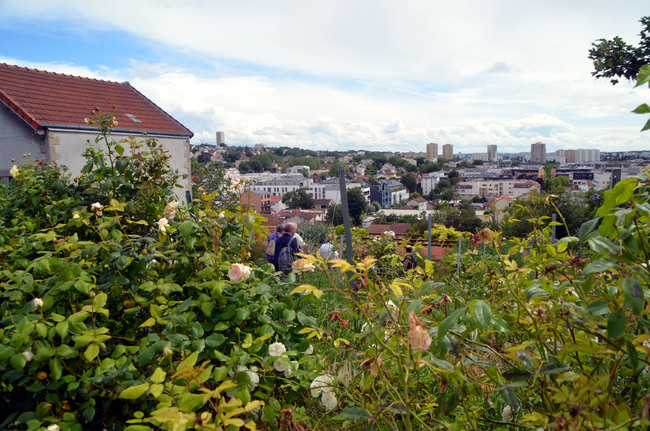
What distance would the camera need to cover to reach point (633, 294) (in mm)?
762

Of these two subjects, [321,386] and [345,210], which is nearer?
[321,386]

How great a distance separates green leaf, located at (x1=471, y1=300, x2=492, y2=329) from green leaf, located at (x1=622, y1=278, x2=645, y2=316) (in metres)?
0.27

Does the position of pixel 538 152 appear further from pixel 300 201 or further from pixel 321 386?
pixel 321 386

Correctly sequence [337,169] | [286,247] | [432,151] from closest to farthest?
[337,169] < [286,247] < [432,151]

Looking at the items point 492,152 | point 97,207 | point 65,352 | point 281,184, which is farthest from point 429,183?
point 65,352

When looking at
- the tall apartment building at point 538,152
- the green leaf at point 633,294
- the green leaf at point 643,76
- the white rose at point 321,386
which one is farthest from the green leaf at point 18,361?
the tall apartment building at point 538,152

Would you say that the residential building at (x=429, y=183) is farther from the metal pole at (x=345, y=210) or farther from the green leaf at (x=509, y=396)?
the green leaf at (x=509, y=396)

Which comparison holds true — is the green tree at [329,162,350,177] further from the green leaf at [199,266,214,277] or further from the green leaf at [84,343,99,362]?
the green leaf at [84,343,99,362]

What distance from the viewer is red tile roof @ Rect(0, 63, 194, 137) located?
30.5 ft

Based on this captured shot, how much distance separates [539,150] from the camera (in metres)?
131

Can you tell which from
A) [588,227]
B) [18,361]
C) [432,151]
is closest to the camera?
[588,227]

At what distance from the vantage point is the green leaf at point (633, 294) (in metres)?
0.75

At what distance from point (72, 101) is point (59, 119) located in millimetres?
1417

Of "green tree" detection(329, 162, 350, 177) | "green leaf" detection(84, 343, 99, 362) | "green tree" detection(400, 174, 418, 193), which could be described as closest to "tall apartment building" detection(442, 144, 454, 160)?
"green tree" detection(400, 174, 418, 193)
